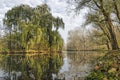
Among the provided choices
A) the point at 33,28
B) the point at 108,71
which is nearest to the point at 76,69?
the point at 108,71

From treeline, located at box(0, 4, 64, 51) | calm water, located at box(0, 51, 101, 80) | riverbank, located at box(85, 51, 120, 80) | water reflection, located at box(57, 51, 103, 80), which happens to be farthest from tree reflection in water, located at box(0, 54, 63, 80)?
treeline, located at box(0, 4, 64, 51)

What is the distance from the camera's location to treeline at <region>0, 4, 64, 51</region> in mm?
52188

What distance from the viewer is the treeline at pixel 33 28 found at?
2055 inches

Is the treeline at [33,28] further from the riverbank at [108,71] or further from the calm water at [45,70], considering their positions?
the riverbank at [108,71]

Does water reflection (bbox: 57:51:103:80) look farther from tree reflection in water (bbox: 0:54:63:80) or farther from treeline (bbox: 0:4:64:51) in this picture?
treeline (bbox: 0:4:64:51)

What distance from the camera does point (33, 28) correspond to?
52312mm

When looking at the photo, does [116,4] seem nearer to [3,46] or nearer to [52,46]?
[52,46]

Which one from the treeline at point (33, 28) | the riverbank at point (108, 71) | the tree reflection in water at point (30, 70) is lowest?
the tree reflection in water at point (30, 70)

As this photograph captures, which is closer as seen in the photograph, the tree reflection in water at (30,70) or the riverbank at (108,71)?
the riverbank at (108,71)

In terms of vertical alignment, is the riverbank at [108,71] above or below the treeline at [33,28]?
below

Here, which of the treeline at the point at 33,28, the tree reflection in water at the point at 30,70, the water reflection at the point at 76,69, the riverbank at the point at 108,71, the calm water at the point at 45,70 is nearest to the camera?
the riverbank at the point at 108,71

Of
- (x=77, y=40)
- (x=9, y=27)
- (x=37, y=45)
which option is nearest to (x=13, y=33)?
(x=9, y=27)

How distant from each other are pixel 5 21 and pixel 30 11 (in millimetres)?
7125

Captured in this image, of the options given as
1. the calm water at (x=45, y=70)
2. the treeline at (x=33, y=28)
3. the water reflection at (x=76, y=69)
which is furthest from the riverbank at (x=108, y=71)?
the treeline at (x=33, y=28)
